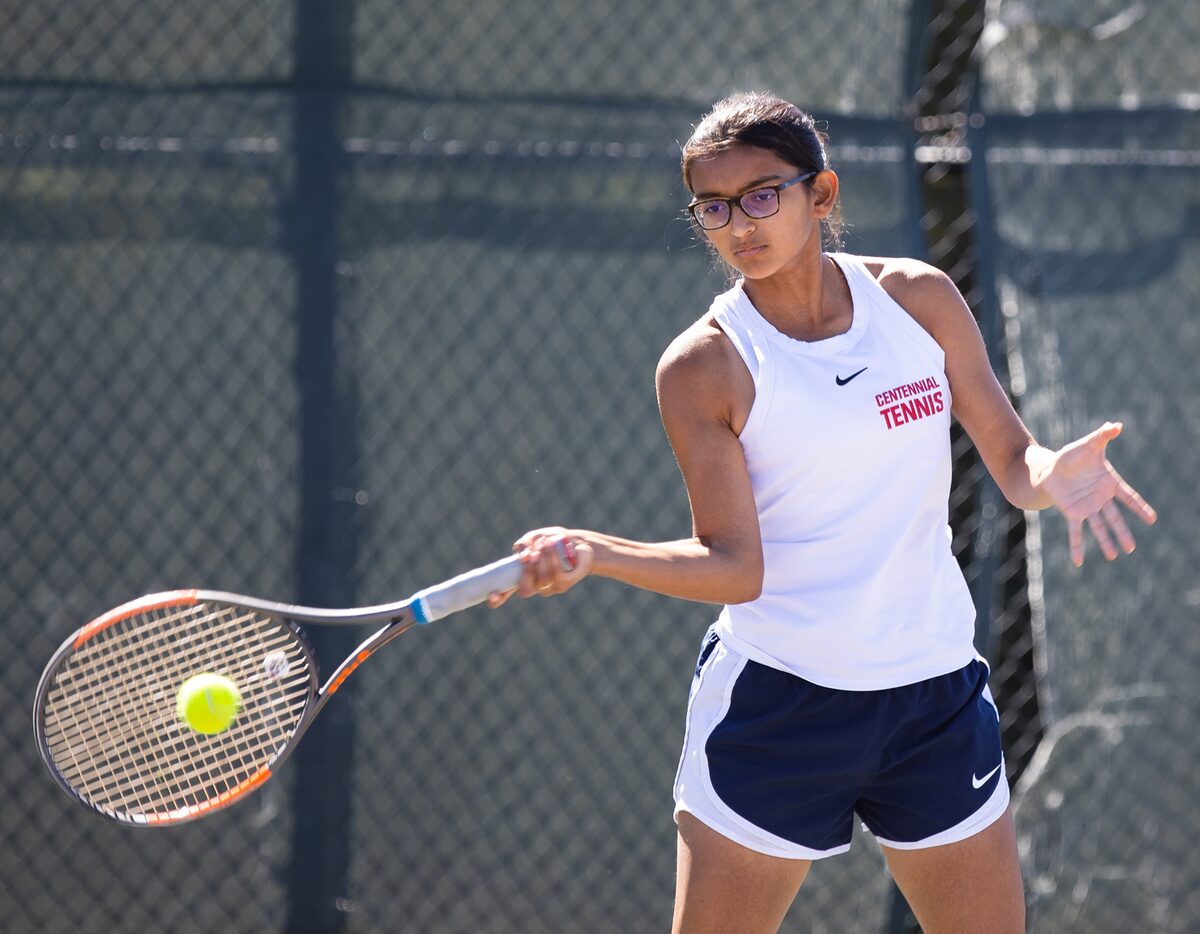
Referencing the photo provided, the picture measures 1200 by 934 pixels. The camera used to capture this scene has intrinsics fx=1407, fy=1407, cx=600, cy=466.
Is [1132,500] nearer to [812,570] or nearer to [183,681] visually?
[812,570]

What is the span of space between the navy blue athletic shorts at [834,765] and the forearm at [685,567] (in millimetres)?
207

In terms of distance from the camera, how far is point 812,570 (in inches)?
84.8

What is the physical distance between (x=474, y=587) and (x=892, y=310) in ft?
2.64

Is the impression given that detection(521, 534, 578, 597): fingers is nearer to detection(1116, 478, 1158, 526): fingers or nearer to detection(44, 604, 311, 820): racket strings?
detection(44, 604, 311, 820): racket strings

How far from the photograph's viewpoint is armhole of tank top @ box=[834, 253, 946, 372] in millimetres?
2203

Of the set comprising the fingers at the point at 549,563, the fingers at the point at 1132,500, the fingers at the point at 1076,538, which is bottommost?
the fingers at the point at 1076,538

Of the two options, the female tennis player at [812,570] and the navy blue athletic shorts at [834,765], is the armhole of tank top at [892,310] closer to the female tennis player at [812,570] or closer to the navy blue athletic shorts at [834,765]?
the female tennis player at [812,570]

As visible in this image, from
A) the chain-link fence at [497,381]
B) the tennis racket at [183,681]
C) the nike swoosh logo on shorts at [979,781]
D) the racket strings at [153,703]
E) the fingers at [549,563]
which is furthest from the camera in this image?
the chain-link fence at [497,381]

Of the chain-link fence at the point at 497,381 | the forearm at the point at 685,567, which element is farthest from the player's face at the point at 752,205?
the chain-link fence at the point at 497,381

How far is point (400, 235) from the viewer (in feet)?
10.6

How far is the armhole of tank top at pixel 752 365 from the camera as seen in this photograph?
6.88ft

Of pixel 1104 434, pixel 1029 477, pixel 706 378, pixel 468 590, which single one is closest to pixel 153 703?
pixel 468 590

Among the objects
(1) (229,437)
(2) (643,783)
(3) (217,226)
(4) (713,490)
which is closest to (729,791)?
(4) (713,490)

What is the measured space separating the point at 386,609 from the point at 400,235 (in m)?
1.38
